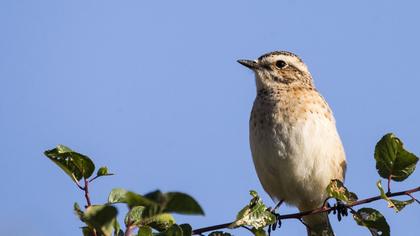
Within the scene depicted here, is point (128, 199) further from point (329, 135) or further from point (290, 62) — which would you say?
point (290, 62)

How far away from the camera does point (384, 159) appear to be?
5.15 metres

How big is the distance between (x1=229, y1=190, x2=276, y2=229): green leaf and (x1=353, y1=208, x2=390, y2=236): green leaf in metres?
0.70

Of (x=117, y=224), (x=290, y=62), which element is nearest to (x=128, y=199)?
(x=117, y=224)

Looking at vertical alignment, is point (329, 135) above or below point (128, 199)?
above

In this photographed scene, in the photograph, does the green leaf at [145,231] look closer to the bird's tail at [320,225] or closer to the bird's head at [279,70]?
the bird's tail at [320,225]

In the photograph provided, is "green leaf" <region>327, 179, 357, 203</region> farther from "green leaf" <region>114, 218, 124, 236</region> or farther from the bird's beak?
the bird's beak

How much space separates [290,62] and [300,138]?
2.23 m

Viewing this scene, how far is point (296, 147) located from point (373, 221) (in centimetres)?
310

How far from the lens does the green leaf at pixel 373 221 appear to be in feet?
17.1

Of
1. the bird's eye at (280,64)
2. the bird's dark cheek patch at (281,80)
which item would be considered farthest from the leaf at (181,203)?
the bird's eye at (280,64)

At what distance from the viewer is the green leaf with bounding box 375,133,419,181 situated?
16.6ft

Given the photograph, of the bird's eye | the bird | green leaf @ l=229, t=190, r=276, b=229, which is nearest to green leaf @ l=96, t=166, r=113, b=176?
green leaf @ l=229, t=190, r=276, b=229

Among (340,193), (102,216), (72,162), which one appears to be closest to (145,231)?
(72,162)

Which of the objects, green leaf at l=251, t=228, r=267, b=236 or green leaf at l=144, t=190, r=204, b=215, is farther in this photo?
green leaf at l=251, t=228, r=267, b=236
